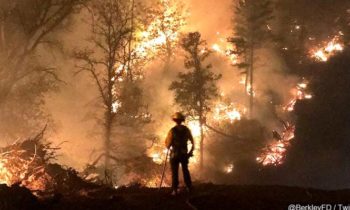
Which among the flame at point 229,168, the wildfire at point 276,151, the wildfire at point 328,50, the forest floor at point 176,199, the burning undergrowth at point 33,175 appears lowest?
the forest floor at point 176,199

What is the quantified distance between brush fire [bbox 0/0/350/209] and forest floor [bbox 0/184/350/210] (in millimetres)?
12661

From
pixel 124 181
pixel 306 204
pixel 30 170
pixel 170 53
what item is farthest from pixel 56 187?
pixel 170 53

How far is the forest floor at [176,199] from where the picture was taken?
26.9 feet

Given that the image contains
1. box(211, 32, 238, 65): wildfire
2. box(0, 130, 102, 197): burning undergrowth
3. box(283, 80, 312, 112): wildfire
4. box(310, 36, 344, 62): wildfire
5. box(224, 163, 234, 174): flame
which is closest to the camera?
box(0, 130, 102, 197): burning undergrowth

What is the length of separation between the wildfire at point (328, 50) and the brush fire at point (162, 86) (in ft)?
0.52

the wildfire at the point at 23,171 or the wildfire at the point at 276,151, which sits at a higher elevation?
the wildfire at the point at 276,151

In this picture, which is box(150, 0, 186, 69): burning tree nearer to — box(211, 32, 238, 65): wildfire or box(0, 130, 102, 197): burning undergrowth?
box(211, 32, 238, 65): wildfire

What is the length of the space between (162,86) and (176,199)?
39.0 meters

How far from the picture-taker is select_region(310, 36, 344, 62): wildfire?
49.1 metres

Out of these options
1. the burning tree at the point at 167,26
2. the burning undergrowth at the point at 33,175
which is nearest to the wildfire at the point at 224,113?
the burning tree at the point at 167,26

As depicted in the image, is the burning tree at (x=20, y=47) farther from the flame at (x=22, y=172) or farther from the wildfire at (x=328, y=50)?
the wildfire at (x=328, y=50)

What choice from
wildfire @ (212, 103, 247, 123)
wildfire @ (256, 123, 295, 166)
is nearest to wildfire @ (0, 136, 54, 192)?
wildfire @ (256, 123, 295, 166)

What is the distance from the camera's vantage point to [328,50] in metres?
49.7

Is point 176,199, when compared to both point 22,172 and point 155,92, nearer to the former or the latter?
point 22,172
